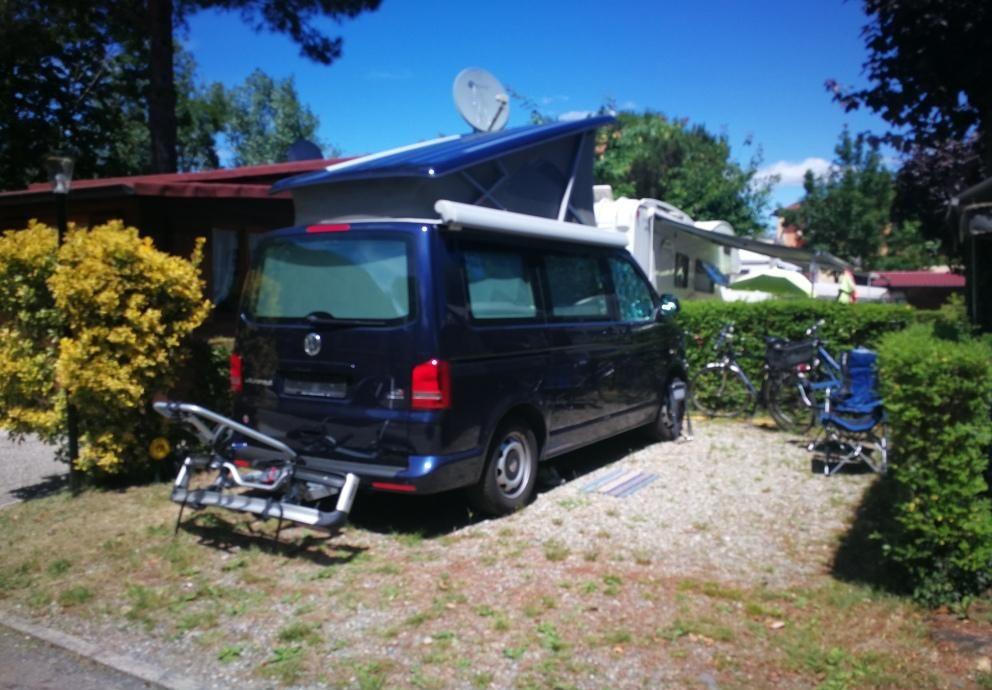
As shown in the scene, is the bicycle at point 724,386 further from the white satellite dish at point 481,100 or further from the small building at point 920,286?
the small building at point 920,286

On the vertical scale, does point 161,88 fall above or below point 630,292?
above

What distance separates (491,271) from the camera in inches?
238

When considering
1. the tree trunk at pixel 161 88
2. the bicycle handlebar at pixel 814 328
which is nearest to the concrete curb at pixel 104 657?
the bicycle handlebar at pixel 814 328

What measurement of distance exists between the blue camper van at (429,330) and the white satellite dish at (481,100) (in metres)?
2.12

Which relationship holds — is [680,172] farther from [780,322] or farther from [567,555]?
[567,555]

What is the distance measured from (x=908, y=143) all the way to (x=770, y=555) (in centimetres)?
743

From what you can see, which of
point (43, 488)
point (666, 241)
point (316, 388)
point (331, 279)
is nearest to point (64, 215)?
point (43, 488)

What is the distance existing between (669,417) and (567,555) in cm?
368

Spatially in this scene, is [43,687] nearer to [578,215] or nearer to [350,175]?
[350,175]

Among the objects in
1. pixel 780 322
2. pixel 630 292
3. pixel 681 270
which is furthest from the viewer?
pixel 681 270

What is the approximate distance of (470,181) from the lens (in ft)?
21.0

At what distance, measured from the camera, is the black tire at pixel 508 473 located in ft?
19.5

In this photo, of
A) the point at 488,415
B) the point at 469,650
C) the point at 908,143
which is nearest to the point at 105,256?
the point at 488,415

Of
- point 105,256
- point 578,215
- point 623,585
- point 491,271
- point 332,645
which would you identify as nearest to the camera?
point 332,645
